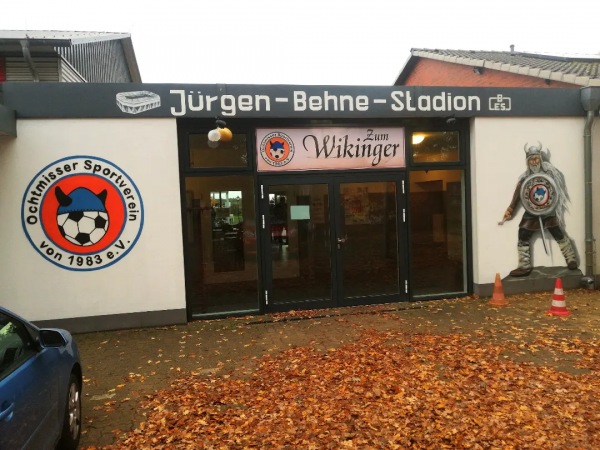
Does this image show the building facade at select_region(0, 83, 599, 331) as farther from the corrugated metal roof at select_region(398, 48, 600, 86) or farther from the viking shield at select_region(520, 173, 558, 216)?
the corrugated metal roof at select_region(398, 48, 600, 86)

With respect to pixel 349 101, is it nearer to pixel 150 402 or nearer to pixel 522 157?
pixel 522 157

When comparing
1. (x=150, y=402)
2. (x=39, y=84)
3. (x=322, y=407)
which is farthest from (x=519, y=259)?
(x=39, y=84)

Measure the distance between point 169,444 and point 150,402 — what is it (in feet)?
3.01

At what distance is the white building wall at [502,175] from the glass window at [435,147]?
0.35 metres

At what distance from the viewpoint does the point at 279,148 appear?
7633 millimetres

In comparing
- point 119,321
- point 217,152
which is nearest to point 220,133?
point 217,152

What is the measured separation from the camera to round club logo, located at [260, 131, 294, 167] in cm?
757

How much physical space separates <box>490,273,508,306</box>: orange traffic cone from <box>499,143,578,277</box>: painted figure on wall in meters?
0.63

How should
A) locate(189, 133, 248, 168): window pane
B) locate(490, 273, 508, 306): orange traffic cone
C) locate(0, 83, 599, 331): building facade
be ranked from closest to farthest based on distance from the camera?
locate(0, 83, 599, 331): building facade, locate(189, 133, 248, 168): window pane, locate(490, 273, 508, 306): orange traffic cone

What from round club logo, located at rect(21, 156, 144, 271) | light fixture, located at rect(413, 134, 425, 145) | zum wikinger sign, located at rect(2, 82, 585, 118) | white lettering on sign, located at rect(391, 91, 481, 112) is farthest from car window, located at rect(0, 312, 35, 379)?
light fixture, located at rect(413, 134, 425, 145)

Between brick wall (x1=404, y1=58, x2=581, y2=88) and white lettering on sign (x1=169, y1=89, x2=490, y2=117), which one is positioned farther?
brick wall (x1=404, y1=58, x2=581, y2=88)

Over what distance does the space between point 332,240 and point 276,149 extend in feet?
6.16

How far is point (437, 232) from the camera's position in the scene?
8359 mm

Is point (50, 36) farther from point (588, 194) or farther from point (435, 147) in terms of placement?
point (588, 194)
